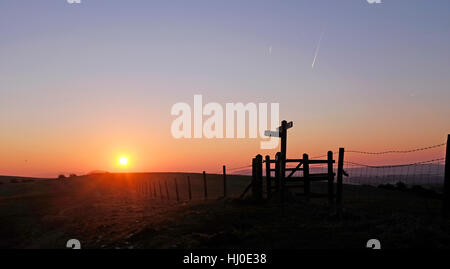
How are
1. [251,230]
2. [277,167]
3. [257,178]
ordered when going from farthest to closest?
1. [257,178]
2. [277,167]
3. [251,230]

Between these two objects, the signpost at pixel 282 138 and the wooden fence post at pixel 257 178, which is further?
the wooden fence post at pixel 257 178

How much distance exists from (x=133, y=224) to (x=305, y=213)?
23.0 feet

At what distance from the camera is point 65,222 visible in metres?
24.1

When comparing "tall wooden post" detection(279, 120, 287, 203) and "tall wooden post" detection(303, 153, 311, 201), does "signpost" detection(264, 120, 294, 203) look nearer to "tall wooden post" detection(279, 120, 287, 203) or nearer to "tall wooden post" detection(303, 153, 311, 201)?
"tall wooden post" detection(279, 120, 287, 203)

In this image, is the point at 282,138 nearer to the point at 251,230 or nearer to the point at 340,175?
the point at 340,175

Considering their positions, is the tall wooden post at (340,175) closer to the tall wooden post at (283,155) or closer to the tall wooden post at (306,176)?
the tall wooden post at (283,155)

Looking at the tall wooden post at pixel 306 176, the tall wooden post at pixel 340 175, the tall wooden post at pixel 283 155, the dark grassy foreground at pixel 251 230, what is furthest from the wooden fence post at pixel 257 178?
the tall wooden post at pixel 340 175

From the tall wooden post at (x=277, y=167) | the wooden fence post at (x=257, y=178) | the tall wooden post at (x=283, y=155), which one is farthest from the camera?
the wooden fence post at (x=257, y=178)

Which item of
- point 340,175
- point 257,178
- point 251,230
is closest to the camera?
point 251,230

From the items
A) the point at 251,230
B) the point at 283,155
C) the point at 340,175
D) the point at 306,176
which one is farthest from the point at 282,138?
the point at 251,230

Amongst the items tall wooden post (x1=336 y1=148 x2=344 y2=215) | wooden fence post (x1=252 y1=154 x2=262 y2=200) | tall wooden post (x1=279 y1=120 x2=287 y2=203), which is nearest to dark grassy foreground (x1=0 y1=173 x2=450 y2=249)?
tall wooden post (x1=336 y1=148 x2=344 y2=215)

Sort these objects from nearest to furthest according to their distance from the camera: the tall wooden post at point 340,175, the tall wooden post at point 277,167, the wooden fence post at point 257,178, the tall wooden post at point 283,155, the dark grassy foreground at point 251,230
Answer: the dark grassy foreground at point 251,230 < the tall wooden post at point 340,175 < the tall wooden post at point 283,155 < the tall wooden post at point 277,167 < the wooden fence post at point 257,178
